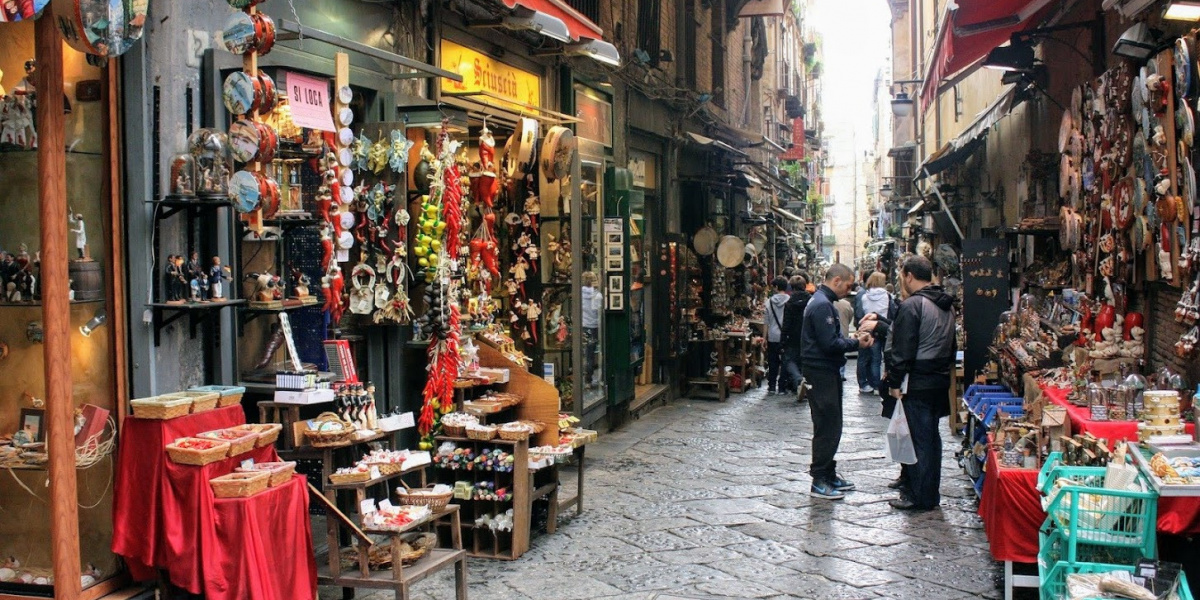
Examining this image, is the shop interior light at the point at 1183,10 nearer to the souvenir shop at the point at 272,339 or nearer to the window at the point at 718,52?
the souvenir shop at the point at 272,339

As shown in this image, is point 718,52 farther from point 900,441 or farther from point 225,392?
point 225,392

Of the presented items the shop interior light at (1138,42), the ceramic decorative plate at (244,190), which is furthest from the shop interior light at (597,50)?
the ceramic decorative plate at (244,190)

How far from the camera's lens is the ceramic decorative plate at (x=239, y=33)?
18.0 ft

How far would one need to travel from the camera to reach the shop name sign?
8938 millimetres

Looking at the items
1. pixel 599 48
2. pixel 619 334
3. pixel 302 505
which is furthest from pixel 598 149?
pixel 302 505

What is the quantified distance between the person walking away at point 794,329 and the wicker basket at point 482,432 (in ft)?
24.7

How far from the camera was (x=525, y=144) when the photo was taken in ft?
29.9

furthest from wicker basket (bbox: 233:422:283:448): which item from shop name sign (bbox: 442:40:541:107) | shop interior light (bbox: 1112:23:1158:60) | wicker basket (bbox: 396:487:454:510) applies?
shop interior light (bbox: 1112:23:1158:60)

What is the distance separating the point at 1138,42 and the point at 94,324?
6.12 meters

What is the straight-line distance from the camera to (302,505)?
5.38 metres

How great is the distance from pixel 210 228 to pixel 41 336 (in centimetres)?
99

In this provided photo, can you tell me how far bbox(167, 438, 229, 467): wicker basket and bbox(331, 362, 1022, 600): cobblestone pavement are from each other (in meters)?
1.49

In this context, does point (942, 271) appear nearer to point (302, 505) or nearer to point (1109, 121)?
point (1109, 121)

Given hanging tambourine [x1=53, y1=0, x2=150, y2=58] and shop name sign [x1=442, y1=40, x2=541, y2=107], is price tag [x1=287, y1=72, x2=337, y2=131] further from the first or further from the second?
shop name sign [x1=442, y1=40, x2=541, y2=107]
